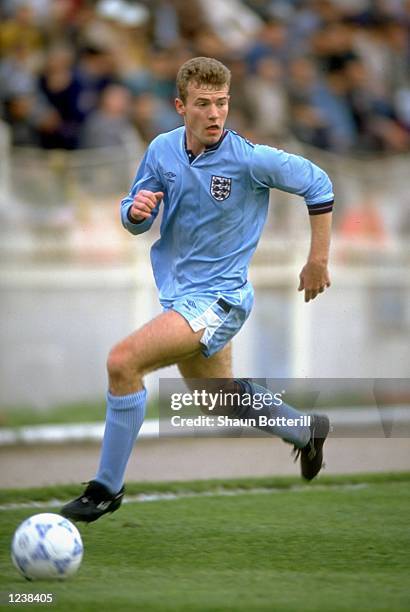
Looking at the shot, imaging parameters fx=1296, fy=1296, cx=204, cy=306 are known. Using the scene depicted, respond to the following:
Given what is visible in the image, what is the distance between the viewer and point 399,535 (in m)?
6.77

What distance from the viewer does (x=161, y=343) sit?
6.24 meters

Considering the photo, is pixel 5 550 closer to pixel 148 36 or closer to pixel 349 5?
pixel 148 36

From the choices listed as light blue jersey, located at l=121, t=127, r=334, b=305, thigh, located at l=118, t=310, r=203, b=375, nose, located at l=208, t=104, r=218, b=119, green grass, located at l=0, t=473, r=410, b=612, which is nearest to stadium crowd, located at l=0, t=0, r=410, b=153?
green grass, located at l=0, t=473, r=410, b=612

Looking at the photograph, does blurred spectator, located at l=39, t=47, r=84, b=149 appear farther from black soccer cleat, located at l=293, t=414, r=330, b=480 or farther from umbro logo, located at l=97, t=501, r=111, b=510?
umbro logo, located at l=97, t=501, r=111, b=510

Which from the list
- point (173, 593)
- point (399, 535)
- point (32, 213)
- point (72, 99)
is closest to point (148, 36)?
point (72, 99)

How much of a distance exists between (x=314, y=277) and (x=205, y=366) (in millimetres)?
760

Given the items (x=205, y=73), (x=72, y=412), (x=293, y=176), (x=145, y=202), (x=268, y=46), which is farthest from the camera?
(x=268, y=46)

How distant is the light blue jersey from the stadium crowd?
208 inches

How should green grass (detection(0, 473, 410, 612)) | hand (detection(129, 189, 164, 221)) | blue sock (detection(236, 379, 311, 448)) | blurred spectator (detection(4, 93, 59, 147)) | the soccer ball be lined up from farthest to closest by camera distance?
1. blurred spectator (detection(4, 93, 59, 147))
2. blue sock (detection(236, 379, 311, 448))
3. hand (detection(129, 189, 164, 221))
4. the soccer ball
5. green grass (detection(0, 473, 410, 612))

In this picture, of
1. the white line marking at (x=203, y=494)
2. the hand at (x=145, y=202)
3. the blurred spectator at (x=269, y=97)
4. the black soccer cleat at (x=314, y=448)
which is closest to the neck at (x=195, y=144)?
the hand at (x=145, y=202)

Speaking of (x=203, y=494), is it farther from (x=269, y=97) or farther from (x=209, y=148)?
(x=269, y=97)

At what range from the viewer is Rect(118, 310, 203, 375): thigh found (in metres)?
6.19

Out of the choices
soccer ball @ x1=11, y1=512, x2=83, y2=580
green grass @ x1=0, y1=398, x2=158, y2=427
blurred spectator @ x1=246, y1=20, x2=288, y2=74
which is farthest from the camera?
blurred spectator @ x1=246, y1=20, x2=288, y2=74

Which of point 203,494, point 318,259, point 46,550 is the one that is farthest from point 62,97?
point 46,550
